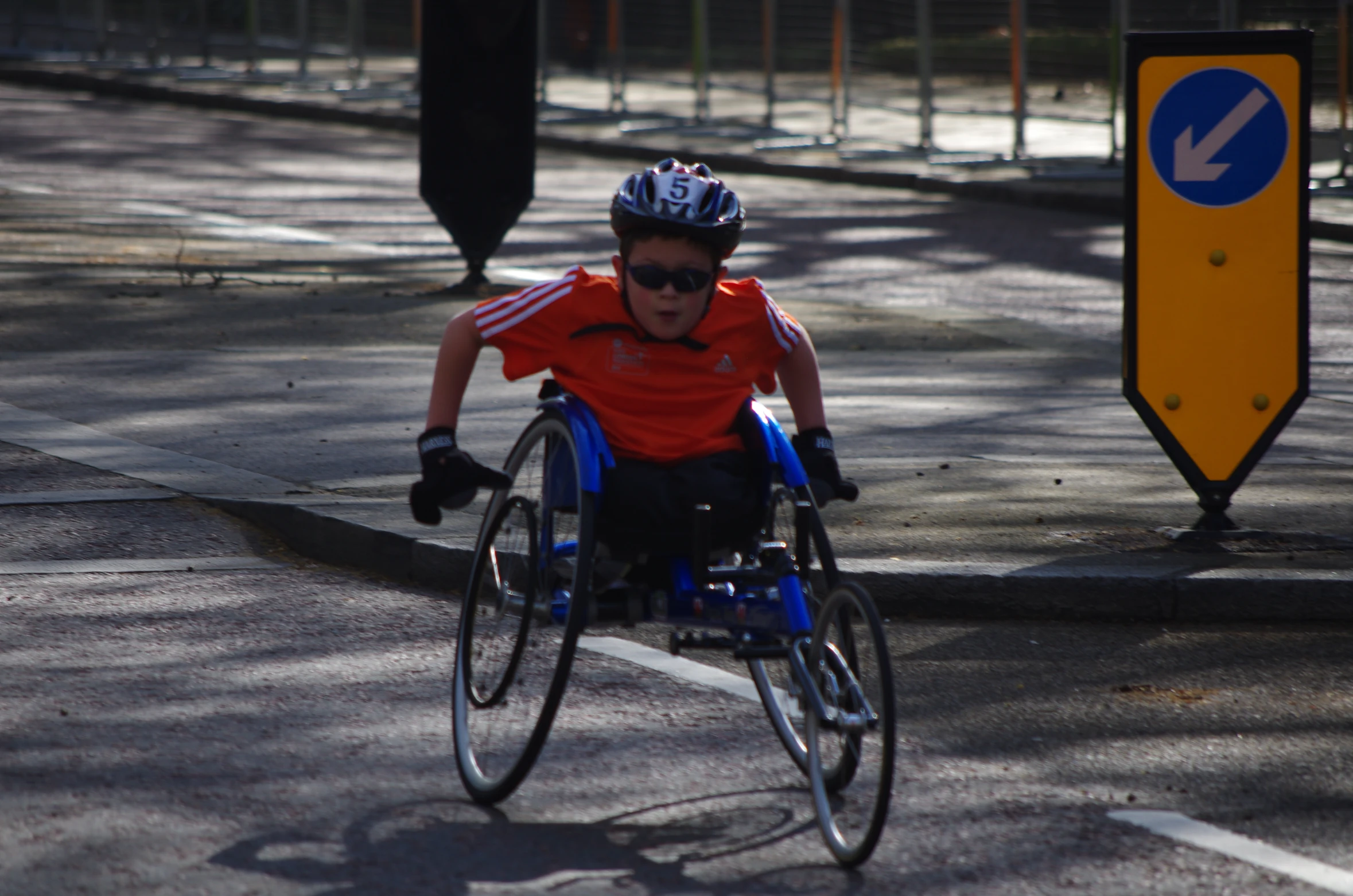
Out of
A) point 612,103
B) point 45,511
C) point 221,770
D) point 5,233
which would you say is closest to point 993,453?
point 45,511

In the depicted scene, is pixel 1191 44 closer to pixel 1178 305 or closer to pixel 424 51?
pixel 1178 305

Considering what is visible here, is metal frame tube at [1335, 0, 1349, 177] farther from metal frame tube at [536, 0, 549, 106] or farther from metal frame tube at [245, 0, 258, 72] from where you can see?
metal frame tube at [245, 0, 258, 72]

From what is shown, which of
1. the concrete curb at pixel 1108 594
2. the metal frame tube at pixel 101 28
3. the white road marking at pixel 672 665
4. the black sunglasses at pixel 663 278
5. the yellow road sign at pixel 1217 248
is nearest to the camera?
the black sunglasses at pixel 663 278

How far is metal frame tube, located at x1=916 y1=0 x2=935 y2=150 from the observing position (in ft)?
73.5

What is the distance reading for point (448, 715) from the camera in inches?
198

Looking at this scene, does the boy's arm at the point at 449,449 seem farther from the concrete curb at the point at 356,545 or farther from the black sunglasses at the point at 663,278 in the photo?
the concrete curb at the point at 356,545

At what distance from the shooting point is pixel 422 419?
851 cm

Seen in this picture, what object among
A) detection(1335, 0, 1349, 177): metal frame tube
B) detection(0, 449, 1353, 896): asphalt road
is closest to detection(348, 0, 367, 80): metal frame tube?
detection(1335, 0, 1349, 177): metal frame tube

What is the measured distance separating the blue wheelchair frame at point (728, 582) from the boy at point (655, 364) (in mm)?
72

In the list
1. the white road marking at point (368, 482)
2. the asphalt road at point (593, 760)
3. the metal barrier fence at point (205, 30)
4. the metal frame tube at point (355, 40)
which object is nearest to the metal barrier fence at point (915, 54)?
the metal frame tube at point (355, 40)

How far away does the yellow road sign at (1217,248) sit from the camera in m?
6.78

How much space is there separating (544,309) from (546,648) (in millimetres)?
807

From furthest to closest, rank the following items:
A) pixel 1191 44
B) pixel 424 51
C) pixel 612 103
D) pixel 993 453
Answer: pixel 612 103
pixel 424 51
pixel 993 453
pixel 1191 44

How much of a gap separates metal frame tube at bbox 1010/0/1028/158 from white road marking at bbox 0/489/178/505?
51.7 ft
